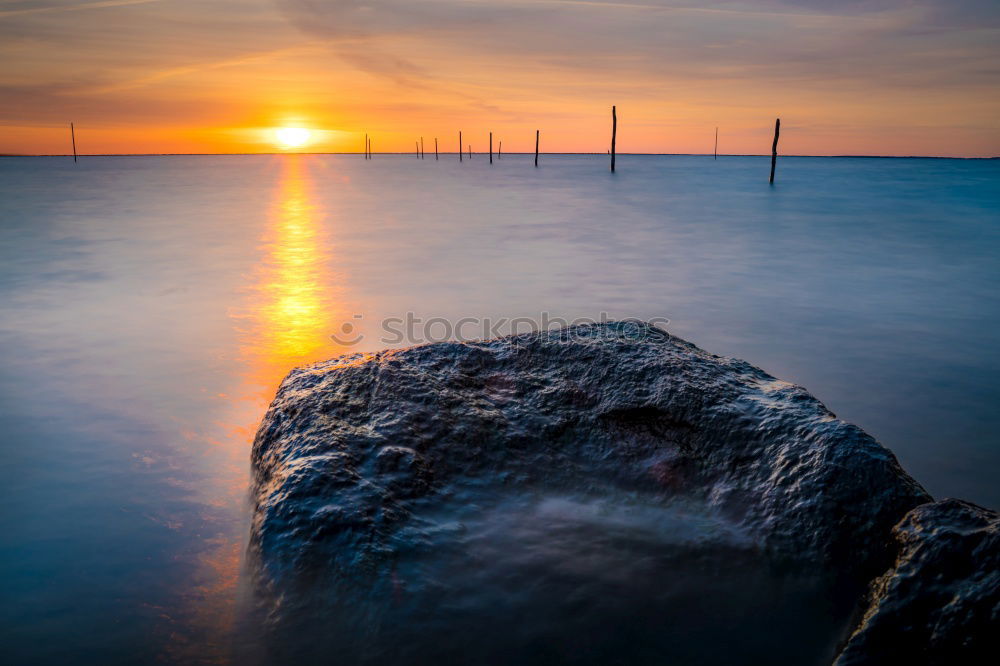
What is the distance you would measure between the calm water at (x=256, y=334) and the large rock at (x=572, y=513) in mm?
482

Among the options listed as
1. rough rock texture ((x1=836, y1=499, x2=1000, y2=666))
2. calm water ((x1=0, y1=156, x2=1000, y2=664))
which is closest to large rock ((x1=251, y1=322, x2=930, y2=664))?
rough rock texture ((x1=836, y1=499, x2=1000, y2=666))

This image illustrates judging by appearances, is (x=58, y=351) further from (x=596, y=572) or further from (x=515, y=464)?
(x=596, y=572)

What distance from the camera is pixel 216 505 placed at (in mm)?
3332

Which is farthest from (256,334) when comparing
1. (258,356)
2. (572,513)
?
(572,513)

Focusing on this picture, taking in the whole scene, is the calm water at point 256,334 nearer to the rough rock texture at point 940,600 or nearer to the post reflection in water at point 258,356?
the post reflection in water at point 258,356

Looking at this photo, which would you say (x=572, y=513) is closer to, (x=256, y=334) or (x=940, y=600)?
(x=940, y=600)

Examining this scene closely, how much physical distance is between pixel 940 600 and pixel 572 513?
129 cm

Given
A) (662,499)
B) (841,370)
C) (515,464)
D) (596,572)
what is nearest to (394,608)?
(596,572)

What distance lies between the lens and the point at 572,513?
273 cm

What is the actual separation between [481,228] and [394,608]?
51.2ft

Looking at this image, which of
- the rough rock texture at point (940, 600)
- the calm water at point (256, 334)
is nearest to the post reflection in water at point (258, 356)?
the calm water at point (256, 334)

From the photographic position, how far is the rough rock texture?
1751mm

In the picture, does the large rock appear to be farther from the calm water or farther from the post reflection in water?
the calm water

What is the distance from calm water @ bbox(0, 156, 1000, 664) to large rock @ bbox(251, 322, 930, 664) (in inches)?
19.0
